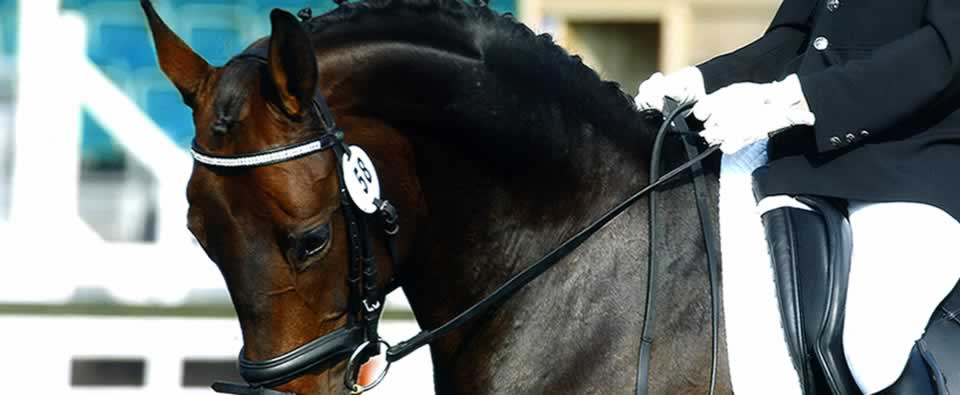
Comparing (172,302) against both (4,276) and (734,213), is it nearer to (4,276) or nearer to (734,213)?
(4,276)

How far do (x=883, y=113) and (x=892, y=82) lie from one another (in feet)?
0.19

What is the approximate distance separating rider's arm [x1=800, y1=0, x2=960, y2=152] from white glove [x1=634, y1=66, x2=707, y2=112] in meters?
0.35

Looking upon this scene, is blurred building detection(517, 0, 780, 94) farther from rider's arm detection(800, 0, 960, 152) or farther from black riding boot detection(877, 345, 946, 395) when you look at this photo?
black riding boot detection(877, 345, 946, 395)

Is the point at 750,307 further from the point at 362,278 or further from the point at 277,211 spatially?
the point at 277,211

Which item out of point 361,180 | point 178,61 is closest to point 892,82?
point 361,180

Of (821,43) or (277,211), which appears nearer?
(277,211)

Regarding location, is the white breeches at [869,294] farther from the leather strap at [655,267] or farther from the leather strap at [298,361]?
the leather strap at [298,361]

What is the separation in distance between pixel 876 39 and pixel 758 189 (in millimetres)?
369

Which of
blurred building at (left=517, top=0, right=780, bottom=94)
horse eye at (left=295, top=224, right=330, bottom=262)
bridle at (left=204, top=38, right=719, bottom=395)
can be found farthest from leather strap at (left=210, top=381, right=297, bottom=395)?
blurred building at (left=517, top=0, right=780, bottom=94)

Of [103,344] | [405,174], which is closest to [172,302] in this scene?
[103,344]

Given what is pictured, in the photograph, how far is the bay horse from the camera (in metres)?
2.83

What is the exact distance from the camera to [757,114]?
2992mm

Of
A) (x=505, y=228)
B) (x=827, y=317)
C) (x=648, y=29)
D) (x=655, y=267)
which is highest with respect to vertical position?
(x=648, y=29)

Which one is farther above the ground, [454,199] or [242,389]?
[454,199]
